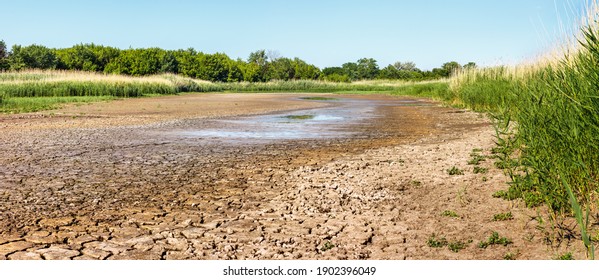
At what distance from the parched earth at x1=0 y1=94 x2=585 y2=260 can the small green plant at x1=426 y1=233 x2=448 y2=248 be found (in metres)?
0.04

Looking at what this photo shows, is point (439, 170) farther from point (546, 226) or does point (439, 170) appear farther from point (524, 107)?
point (546, 226)

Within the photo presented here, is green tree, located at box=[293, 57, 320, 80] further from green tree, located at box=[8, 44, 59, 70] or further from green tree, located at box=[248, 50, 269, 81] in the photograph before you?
green tree, located at box=[8, 44, 59, 70]

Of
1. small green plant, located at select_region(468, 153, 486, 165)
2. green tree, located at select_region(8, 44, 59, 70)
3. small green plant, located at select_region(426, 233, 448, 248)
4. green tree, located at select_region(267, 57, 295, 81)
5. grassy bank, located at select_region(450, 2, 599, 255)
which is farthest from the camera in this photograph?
green tree, located at select_region(267, 57, 295, 81)

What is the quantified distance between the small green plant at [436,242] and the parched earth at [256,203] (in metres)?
0.04

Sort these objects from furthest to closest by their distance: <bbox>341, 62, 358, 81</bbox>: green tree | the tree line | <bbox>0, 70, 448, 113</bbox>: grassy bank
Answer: <bbox>341, 62, 358, 81</bbox>: green tree, the tree line, <bbox>0, 70, 448, 113</bbox>: grassy bank

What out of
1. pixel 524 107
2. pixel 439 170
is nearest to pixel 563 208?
pixel 524 107

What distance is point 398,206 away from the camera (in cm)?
541

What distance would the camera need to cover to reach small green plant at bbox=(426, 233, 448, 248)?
4141 mm

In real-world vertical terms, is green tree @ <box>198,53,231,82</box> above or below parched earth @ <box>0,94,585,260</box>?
above

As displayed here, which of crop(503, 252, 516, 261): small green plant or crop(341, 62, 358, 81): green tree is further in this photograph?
crop(341, 62, 358, 81): green tree

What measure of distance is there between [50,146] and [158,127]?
4104mm

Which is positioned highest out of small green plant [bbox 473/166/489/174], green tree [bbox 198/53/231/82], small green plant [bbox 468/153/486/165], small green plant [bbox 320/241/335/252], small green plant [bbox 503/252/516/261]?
green tree [bbox 198/53/231/82]

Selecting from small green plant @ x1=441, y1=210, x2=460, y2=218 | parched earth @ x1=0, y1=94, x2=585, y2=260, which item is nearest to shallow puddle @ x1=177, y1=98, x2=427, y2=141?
parched earth @ x1=0, y1=94, x2=585, y2=260

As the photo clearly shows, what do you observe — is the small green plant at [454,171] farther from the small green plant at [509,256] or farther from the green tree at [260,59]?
the green tree at [260,59]
